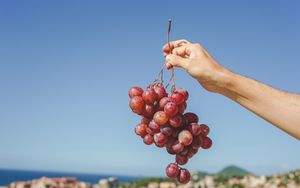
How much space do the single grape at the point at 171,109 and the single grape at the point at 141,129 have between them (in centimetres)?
20

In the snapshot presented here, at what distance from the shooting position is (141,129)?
2.20 meters

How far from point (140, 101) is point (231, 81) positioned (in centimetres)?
47

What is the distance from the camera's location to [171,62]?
1991 mm

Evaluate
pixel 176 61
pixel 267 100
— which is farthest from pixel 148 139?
pixel 267 100

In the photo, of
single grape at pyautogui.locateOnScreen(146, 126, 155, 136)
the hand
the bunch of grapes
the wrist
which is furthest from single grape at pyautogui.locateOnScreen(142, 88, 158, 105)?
the wrist

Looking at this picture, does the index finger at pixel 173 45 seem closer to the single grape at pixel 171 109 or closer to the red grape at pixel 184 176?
the single grape at pixel 171 109

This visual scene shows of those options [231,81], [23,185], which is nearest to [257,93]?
[231,81]

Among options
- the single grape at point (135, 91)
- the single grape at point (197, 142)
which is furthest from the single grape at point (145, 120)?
the single grape at point (197, 142)

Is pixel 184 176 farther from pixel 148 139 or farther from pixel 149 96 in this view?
pixel 149 96

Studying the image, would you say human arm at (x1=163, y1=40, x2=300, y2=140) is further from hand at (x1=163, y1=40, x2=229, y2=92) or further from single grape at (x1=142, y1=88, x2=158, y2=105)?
single grape at (x1=142, y1=88, x2=158, y2=105)

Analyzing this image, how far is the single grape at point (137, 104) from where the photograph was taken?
2.14m

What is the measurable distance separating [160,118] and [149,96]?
0.42 feet

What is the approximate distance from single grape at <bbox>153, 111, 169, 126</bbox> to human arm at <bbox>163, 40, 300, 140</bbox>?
8.6 inches

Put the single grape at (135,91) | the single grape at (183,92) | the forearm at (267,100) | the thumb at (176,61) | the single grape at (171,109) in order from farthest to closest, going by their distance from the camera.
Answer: the single grape at (135,91) < the single grape at (183,92) < the single grape at (171,109) < the thumb at (176,61) < the forearm at (267,100)
